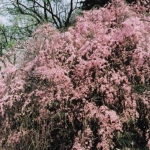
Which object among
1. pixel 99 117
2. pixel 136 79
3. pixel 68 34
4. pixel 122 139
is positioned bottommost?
pixel 122 139

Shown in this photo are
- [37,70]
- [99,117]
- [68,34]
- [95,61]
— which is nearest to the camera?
[99,117]

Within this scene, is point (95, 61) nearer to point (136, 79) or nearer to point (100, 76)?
point (100, 76)

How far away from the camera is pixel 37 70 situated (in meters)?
6.29

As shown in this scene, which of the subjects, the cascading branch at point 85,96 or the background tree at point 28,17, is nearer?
the cascading branch at point 85,96

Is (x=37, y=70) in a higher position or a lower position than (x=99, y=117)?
higher

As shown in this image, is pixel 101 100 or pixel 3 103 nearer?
pixel 101 100

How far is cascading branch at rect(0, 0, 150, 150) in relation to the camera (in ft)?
18.4

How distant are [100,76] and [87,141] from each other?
3.68ft

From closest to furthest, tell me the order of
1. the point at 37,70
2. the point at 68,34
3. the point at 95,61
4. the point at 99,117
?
1. the point at 99,117
2. the point at 95,61
3. the point at 37,70
4. the point at 68,34

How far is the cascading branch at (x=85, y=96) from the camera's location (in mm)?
5594

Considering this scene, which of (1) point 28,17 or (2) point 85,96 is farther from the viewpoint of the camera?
(1) point 28,17

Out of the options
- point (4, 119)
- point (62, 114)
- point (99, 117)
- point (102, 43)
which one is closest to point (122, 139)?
point (99, 117)

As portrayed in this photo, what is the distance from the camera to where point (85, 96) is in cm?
571

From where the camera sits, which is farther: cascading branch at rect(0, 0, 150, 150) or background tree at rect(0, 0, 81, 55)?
background tree at rect(0, 0, 81, 55)
